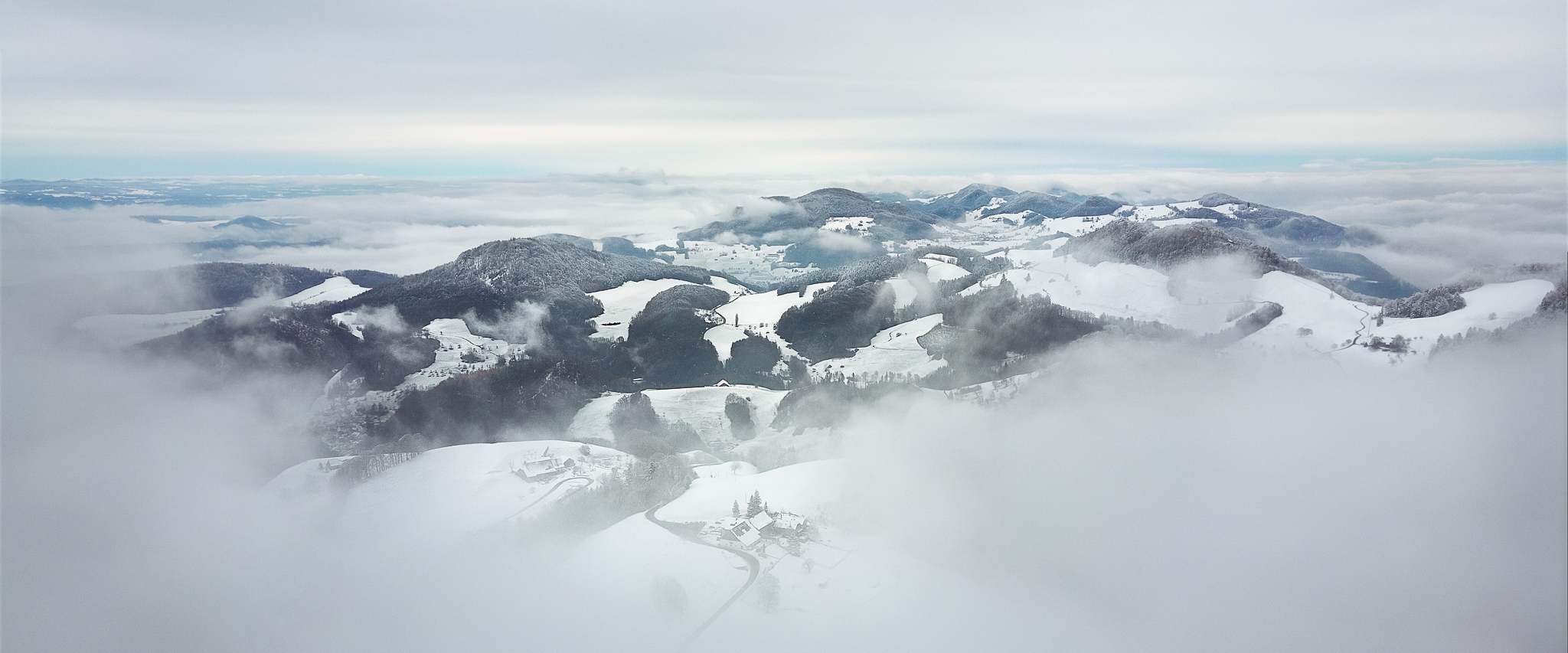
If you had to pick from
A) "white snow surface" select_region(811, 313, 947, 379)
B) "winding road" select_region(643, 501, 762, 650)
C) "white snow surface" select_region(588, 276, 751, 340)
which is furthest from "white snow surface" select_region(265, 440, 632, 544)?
"white snow surface" select_region(588, 276, 751, 340)

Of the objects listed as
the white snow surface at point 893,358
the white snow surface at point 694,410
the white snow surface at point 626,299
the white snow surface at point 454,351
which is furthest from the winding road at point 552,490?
the white snow surface at point 626,299

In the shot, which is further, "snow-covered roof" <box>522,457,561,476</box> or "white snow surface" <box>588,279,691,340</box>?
"white snow surface" <box>588,279,691,340</box>

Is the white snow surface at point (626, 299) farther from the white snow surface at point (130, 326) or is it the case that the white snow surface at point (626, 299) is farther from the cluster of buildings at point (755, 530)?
the cluster of buildings at point (755, 530)

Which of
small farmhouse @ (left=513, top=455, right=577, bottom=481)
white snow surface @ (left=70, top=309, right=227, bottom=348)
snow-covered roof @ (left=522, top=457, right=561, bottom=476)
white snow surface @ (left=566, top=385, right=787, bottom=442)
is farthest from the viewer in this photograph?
white snow surface @ (left=566, top=385, right=787, bottom=442)

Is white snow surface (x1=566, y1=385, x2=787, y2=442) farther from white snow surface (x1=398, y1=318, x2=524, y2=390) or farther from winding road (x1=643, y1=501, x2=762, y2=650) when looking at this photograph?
winding road (x1=643, y1=501, x2=762, y2=650)

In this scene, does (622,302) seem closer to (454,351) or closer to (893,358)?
(454,351)

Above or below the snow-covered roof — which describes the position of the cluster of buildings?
below

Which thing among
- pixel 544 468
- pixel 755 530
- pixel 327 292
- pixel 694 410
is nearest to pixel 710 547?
pixel 755 530

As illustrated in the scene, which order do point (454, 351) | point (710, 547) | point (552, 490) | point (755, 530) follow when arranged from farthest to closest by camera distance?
point (454, 351) < point (552, 490) < point (755, 530) < point (710, 547)

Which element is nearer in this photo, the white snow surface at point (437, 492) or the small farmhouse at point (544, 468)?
the white snow surface at point (437, 492)
